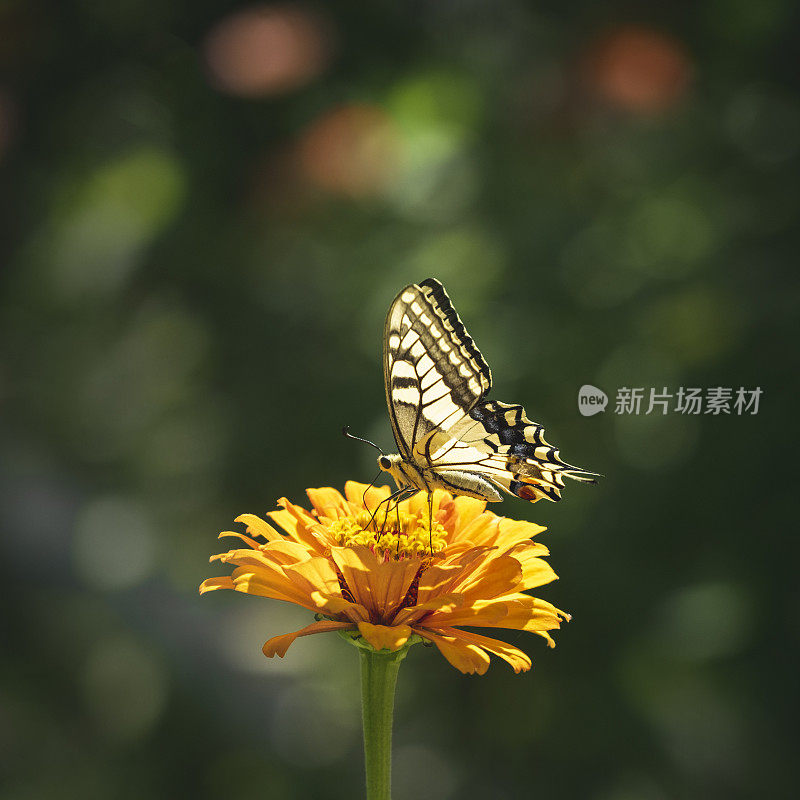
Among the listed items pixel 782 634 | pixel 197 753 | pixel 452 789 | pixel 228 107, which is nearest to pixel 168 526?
pixel 197 753

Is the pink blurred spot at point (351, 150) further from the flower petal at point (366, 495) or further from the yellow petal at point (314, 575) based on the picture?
the yellow petal at point (314, 575)

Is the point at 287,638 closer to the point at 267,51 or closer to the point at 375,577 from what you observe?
the point at 375,577

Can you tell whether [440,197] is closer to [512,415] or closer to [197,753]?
[512,415]

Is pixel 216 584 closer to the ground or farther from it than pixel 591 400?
closer to the ground

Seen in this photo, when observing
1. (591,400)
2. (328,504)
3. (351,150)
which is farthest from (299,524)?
(351,150)

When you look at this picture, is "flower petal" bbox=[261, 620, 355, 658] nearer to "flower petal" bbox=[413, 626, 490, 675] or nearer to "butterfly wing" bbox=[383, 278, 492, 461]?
"flower petal" bbox=[413, 626, 490, 675]

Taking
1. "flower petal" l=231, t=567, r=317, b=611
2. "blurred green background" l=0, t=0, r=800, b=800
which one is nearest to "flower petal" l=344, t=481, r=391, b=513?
"flower petal" l=231, t=567, r=317, b=611

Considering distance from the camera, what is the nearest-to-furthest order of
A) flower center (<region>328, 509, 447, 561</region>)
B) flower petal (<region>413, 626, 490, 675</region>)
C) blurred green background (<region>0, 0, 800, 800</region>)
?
flower petal (<region>413, 626, 490, 675</region>) → flower center (<region>328, 509, 447, 561</region>) → blurred green background (<region>0, 0, 800, 800</region>)
